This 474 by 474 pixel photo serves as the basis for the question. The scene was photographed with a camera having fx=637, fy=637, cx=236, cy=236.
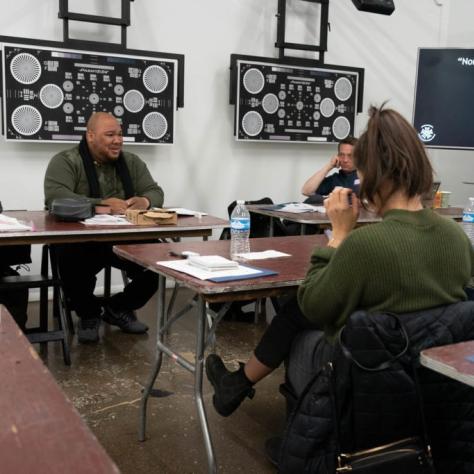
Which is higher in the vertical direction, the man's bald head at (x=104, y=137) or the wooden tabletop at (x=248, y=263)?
the man's bald head at (x=104, y=137)

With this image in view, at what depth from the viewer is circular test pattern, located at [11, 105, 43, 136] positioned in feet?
13.8

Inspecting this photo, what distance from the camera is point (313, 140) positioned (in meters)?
5.39

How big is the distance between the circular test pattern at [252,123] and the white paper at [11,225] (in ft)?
7.82

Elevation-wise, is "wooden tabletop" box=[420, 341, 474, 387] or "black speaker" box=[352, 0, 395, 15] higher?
"black speaker" box=[352, 0, 395, 15]

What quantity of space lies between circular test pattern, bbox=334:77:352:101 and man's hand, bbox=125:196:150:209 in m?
2.41

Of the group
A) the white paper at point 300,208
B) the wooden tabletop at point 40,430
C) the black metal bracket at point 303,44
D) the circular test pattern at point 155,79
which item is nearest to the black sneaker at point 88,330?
the white paper at point 300,208

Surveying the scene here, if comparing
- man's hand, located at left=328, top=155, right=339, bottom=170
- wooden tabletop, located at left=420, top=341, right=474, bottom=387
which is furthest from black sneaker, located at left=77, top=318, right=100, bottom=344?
wooden tabletop, located at left=420, top=341, right=474, bottom=387

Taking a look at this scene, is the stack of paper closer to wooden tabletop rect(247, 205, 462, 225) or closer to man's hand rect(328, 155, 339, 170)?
wooden tabletop rect(247, 205, 462, 225)

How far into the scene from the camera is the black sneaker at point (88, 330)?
11.7 ft

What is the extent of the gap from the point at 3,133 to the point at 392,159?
10.9ft

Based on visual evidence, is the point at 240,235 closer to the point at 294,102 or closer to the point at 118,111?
the point at 118,111

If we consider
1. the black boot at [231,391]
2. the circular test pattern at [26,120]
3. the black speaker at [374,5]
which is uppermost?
the black speaker at [374,5]

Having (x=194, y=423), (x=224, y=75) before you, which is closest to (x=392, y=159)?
(x=194, y=423)

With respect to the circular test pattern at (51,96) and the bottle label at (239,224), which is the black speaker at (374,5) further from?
the bottle label at (239,224)
